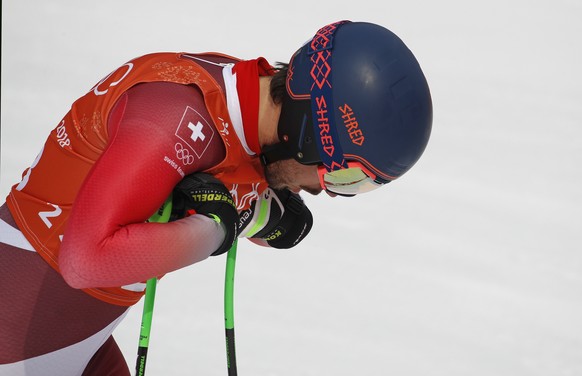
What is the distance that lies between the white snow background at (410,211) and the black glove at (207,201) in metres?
1.70

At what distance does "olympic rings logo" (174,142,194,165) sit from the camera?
2281 millimetres

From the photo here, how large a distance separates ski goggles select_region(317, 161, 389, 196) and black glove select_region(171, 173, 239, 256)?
353 millimetres

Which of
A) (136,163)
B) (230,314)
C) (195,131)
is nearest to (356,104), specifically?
(195,131)

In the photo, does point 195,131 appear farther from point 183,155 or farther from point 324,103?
point 324,103

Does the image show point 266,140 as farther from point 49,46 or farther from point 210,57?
point 49,46

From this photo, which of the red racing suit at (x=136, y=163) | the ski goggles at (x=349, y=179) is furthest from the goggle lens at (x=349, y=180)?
the red racing suit at (x=136, y=163)

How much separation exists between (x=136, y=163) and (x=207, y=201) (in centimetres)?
25

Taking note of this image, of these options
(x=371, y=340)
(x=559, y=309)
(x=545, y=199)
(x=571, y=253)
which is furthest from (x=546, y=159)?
(x=371, y=340)

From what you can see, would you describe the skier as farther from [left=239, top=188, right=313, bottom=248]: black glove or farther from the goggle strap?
[left=239, top=188, right=313, bottom=248]: black glove

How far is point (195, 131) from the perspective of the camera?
236 cm

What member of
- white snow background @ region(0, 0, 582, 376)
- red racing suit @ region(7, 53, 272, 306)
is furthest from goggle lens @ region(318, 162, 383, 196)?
white snow background @ region(0, 0, 582, 376)

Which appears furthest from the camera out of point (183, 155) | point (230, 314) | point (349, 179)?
point (230, 314)

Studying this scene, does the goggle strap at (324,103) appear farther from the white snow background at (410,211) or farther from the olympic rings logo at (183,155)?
the white snow background at (410,211)

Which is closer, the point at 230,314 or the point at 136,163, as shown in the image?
the point at 136,163
